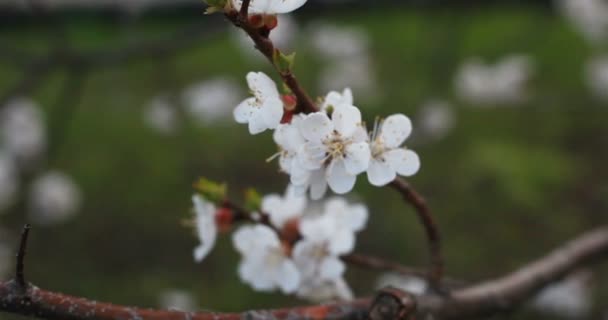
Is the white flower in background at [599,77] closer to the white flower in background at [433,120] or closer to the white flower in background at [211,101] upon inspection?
the white flower in background at [433,120]

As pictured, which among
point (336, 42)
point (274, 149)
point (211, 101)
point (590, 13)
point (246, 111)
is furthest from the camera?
point (336, 42)

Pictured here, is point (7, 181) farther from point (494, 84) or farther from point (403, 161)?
point (403, 161)

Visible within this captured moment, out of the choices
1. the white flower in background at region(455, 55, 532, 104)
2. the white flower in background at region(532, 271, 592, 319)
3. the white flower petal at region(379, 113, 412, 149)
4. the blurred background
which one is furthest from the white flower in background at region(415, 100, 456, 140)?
the white flower petal at region(379, 113, 412, 149)

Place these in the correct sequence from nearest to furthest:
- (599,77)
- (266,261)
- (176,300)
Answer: (266,261) < (176,300) < (599,77)

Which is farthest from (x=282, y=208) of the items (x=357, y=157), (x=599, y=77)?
(x=599, y=77)

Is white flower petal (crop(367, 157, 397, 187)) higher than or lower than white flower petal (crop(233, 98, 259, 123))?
higher

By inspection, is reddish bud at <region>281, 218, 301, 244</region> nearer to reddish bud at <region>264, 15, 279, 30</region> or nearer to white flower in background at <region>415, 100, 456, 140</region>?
reddish bud at <region>264, 15, 279, 30</region>

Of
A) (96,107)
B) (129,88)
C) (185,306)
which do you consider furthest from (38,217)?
(129,88)
